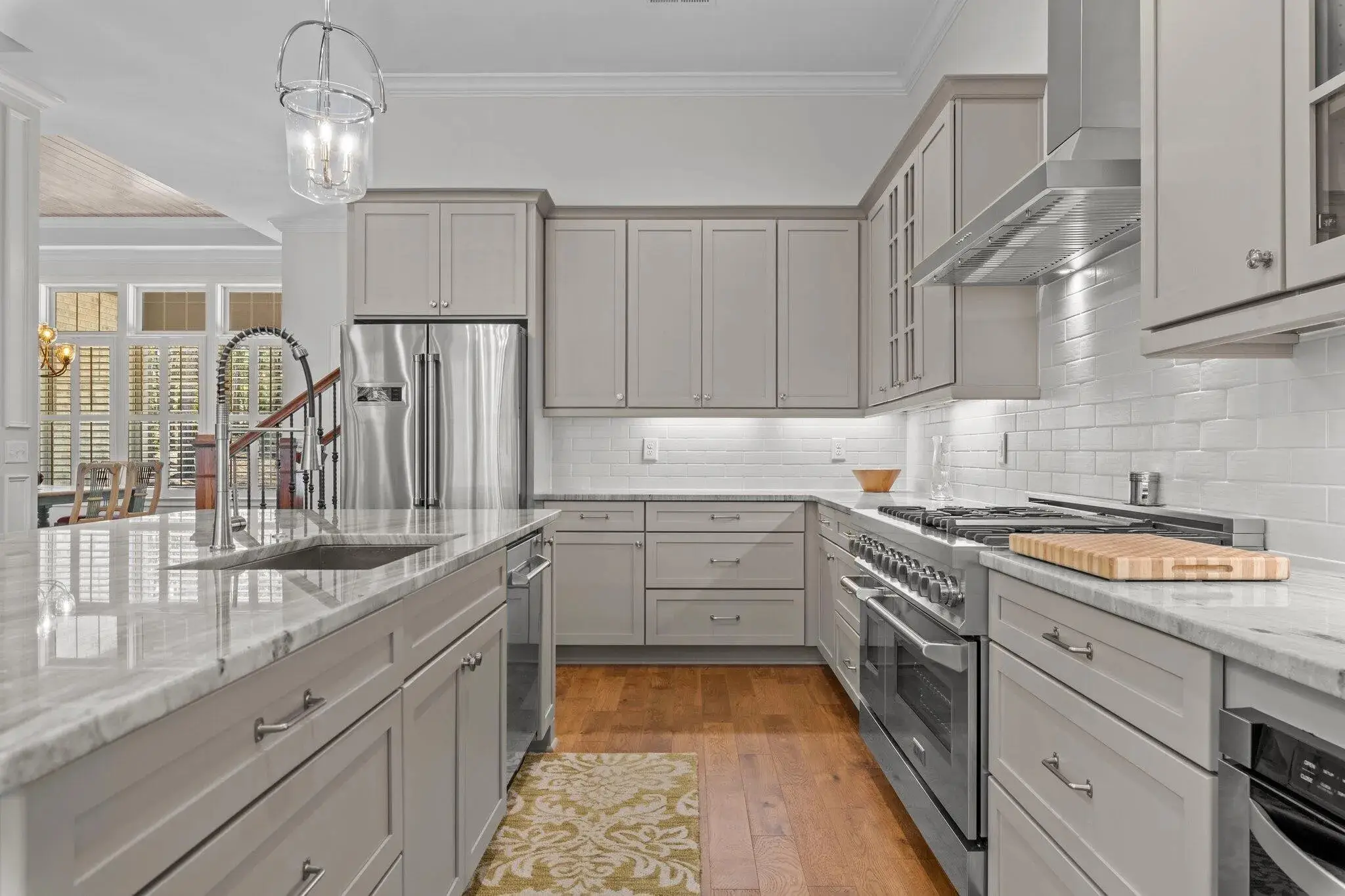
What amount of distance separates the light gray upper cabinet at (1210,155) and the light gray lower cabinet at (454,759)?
66.0 inches

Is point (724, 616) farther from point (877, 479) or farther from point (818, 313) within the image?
point (818, 313)

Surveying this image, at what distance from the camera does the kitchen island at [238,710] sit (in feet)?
2.20

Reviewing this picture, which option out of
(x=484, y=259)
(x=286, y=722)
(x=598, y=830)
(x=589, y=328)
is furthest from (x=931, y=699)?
(x=484, y=259)

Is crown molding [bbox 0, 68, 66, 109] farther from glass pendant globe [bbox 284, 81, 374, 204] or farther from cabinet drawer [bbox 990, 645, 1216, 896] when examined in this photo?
cabinet drawer [bbox 990, 645, 1216, 896]

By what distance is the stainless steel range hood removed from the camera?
197cm

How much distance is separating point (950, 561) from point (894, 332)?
2.07 m

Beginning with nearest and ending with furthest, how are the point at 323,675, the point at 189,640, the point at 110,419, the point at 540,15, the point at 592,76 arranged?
the point at 189,640
the point at 323,675
the point at 540,15
the point at 592,76
the point at 110,419

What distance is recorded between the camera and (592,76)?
4914 millimetres

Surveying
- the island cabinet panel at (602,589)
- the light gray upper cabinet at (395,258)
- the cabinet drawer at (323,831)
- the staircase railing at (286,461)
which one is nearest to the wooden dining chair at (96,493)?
the staircase railing at (286,461)

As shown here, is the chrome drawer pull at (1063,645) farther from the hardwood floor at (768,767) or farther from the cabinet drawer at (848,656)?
the cabinet drawer at (848,656)

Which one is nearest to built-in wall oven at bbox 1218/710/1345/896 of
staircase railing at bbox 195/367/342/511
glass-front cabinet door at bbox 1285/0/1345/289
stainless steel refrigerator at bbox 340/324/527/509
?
glass-front cabinet door at bbox 1285/0/1345/289

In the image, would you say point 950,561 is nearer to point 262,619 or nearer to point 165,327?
point 262,619

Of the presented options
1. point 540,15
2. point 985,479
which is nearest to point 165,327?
point 540,15

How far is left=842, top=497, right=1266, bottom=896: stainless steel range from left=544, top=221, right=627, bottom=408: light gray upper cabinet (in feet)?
6.85
